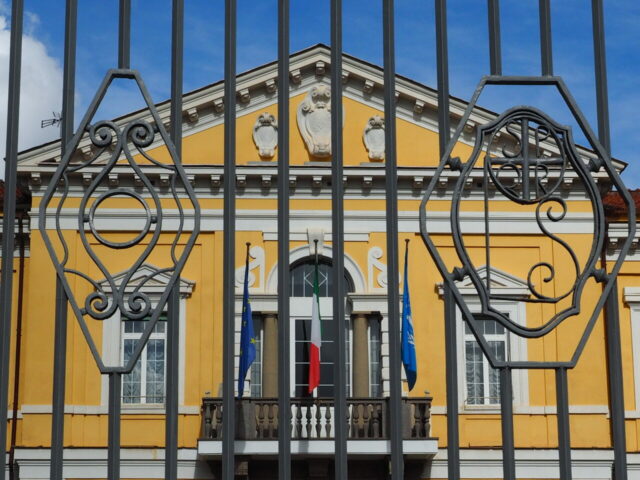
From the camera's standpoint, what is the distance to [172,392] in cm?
326

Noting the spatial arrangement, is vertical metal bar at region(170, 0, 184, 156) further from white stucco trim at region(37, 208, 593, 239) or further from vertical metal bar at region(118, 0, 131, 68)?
white stucco trim at region(37, 208, 593, 239)

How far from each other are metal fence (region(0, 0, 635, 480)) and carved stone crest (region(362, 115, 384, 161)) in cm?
1742

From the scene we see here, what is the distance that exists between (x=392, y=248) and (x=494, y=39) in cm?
70

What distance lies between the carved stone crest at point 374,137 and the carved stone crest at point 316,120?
698mm

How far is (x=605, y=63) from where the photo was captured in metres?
3.54

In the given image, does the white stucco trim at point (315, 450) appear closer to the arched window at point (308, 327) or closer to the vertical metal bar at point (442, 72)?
the arched window at point (308, 327)

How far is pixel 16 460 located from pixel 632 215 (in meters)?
18.3

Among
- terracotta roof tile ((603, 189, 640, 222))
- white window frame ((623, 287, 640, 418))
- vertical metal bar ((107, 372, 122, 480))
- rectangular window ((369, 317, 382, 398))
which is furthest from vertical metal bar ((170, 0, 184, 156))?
rectangular window ((369, 317, 382, 398))

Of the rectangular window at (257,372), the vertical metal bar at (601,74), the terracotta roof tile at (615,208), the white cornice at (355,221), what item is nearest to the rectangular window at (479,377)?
the white cornice at (355,221)

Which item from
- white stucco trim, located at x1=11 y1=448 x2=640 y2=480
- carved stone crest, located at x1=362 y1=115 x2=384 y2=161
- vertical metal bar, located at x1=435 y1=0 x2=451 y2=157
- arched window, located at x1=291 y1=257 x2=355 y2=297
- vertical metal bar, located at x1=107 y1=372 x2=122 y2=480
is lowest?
white stucco trim, located at x1=11 y1=448 x2=640 y2=480

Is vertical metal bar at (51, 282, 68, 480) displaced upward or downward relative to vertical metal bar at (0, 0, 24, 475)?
downward

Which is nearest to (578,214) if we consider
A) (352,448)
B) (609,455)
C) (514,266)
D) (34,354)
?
(514,266)

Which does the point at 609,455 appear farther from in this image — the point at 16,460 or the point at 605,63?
the point at 605,63

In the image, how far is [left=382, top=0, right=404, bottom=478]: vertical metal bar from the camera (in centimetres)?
324
